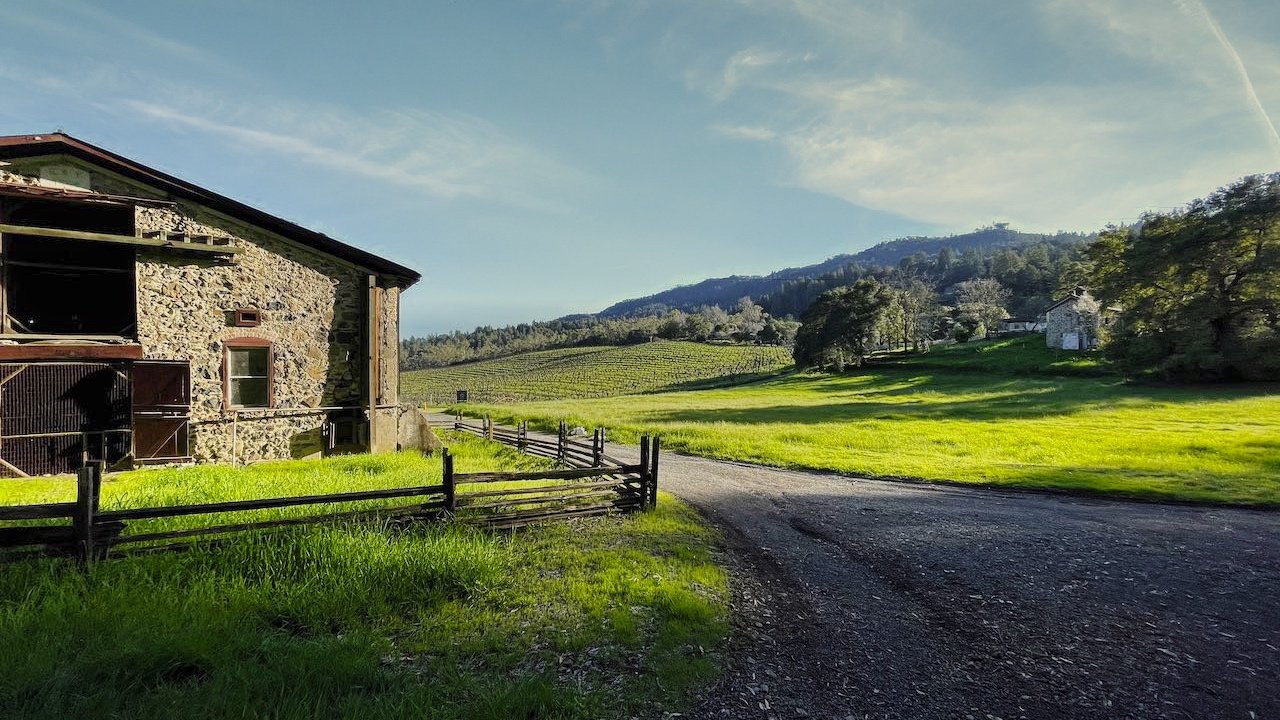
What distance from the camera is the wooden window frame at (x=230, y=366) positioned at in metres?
15.9

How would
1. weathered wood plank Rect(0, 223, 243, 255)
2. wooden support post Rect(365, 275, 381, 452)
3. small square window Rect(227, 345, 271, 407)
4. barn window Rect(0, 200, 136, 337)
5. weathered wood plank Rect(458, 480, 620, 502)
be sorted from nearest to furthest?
weathered wood plank Rect(458, 480, 620, 502) < weathered wood plank Rect(0, 223, 243, 255) < barn window Rect(0, 200, 136, 337) < small square window Rect(227, 345, 271, 407) < wooden support post Rect(365, 275, 381, 452)

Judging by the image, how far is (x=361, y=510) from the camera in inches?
344

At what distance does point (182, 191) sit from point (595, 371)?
8194cm

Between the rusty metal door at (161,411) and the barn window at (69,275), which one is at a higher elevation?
the barn window at (69,275)

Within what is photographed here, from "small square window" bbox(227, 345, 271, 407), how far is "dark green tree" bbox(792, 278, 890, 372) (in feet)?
216

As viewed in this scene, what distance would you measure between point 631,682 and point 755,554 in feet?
15.4

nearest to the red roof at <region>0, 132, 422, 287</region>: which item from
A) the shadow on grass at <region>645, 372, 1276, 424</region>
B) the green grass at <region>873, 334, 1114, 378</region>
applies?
the shadow on grass at <region>645, 372, 1276, 424</region>

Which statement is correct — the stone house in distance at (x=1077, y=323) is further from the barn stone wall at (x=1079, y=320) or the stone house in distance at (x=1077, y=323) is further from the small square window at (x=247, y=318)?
the small square window at (x=247, y=318)

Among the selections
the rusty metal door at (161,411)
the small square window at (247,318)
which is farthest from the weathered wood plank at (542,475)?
the small square window at (247,318)

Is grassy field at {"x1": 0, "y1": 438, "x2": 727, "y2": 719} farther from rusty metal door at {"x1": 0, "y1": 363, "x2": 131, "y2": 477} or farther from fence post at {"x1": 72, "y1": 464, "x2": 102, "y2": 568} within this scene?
rusty metal door at {"x1": 0, "y1": 363, "x2": 131, "y2": 477}

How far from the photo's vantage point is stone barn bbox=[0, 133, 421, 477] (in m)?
14.2

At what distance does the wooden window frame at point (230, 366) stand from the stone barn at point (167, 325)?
37 millimetres

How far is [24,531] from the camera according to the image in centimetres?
659

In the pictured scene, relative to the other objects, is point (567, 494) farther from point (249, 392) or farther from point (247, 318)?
point (247, 318)
